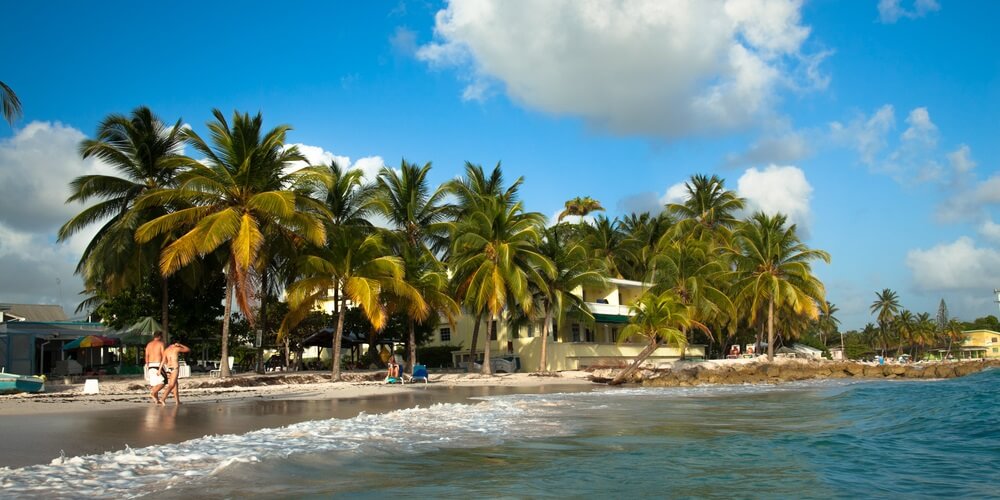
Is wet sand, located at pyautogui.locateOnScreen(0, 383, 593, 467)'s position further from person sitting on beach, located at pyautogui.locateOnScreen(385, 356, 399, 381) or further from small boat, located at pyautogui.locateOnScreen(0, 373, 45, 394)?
person sitting on beach, located at pyautogui.locateOnScreen(385, 356, 399, 381)

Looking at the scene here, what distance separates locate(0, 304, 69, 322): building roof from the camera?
44.9m

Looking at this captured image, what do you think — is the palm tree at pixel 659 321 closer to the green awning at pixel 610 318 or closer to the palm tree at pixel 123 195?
the green awning at pixel 610 318

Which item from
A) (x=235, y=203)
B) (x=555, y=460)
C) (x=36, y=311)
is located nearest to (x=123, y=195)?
(x=235, y=203)

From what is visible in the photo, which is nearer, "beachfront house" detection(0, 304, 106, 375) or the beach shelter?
the beach shelter

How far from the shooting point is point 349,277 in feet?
81.2

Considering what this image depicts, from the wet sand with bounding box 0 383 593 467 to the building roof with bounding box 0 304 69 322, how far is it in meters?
36.4

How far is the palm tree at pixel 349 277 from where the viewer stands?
23797 mm

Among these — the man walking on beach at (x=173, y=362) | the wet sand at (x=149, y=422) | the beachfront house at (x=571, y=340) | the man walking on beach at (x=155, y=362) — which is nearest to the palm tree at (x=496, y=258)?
the beachfront house at (x=571, y=340)

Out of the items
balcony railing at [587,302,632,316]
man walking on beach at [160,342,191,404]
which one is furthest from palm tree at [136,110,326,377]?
balcony railing at [587,302,632,316]

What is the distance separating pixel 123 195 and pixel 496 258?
14.2 meters

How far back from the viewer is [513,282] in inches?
1180

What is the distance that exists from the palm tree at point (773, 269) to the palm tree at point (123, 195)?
29530mm

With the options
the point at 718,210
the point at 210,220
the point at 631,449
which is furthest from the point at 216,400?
the point at 718,210

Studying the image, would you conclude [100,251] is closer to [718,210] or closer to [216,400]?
[216,400]
